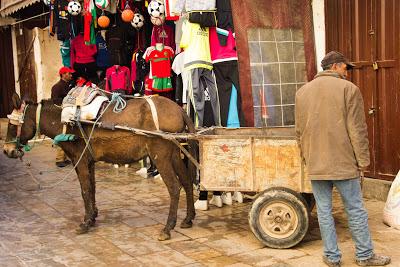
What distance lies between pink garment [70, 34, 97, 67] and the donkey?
4.20 m

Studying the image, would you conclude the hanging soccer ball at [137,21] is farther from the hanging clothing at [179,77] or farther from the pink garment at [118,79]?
the hanging clothing at [179,77]

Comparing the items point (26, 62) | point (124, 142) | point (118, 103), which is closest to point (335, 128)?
point (124, 142)

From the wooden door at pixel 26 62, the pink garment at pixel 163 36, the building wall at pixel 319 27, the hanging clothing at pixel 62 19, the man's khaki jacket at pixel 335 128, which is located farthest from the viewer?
the wooden door at pixel 26 62

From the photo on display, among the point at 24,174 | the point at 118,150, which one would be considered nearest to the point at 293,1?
the point at 118,150

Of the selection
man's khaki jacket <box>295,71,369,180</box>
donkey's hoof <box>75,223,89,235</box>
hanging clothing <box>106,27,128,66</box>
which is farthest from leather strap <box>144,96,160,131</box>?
hanging clothing <box>106,27,128,66</box>

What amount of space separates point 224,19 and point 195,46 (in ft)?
1.85

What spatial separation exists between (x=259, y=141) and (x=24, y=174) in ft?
20.1

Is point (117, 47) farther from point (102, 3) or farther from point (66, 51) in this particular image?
point (66, 51)

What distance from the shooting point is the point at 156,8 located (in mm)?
8180

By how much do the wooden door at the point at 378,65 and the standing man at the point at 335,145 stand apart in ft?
7.41

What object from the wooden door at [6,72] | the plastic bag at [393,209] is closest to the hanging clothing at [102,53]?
the plastic bag at [393,209]

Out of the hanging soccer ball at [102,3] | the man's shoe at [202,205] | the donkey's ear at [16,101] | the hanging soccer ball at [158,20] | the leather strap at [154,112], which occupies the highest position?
the hanging soccer ball at [102,3]

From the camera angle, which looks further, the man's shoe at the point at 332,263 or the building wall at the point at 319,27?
the building wall at the point at 319,27

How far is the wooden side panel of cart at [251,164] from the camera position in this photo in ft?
17.2
